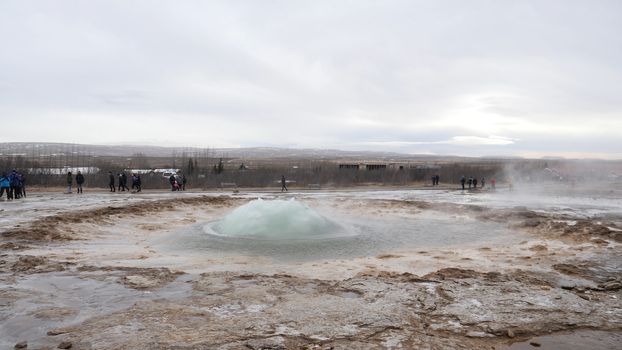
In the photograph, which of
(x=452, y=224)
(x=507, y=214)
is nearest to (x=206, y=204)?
(x=452, y=224)

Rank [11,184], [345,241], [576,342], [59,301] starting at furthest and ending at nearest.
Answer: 1. [11,184]
2. [345,241]
3. [59,301]
4. [576,342]

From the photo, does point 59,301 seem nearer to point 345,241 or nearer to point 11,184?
point 345,241

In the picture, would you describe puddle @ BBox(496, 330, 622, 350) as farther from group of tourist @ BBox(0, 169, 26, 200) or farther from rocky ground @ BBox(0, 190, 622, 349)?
group of tourist @ BBox(0, 169, 26, 200)

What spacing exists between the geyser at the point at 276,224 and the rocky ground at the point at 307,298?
7.60ft

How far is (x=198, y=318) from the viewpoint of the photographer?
4.67 metres

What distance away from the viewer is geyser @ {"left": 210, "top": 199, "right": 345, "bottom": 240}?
10836mm

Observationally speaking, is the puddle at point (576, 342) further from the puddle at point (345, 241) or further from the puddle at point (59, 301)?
the puddle at point (345, 241)

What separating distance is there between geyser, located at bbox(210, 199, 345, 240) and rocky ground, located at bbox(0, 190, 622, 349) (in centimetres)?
232

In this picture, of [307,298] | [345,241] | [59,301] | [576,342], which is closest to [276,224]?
[345,241]

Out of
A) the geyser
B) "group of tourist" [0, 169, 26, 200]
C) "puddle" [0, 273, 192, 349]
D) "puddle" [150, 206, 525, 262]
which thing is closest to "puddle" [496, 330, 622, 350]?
"puddle" [0, 273, 192, 349]

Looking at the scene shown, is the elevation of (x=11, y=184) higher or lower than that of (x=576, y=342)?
higher

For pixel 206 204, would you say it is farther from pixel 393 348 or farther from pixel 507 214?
pixel 393 348

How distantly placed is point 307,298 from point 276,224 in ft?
18.9

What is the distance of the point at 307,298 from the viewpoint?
5441 millimetres
